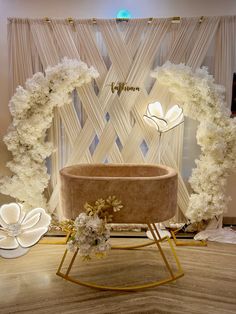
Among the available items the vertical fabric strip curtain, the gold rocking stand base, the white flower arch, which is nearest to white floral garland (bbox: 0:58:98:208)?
the white flower arch

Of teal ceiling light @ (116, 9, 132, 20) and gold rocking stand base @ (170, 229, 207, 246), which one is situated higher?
teal ceiling light @ (116, 9, 132, 20)

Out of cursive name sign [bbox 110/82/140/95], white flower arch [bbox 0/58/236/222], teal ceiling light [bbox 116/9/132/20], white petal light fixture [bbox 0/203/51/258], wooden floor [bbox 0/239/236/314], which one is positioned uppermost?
teal ceiling light [bbox 116/9/132/20]

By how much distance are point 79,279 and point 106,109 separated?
1644 mm

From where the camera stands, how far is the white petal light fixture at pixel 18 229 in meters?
2.15

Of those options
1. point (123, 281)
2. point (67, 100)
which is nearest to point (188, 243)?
point (123, 281)

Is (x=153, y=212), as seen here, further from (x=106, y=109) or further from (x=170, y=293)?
(x=106, y=109)

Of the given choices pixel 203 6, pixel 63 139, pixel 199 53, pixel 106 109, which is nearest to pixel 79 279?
pixel 63 139

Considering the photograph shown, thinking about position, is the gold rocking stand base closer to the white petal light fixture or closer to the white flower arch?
the white flower arch

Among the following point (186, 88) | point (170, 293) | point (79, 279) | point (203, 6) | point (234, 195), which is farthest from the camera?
point (234, 195)

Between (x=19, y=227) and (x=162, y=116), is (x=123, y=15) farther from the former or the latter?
(x=19, y=227)

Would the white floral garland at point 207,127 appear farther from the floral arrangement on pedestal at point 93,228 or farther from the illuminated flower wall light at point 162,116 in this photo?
the floral arrangement on pedestal at point 93,228

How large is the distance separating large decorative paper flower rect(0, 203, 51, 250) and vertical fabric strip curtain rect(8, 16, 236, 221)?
0.80 meters

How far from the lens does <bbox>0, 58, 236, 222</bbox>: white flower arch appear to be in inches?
103

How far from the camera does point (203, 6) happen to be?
2.84 m
